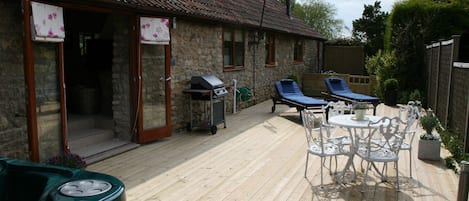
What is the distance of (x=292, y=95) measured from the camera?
1028 cm

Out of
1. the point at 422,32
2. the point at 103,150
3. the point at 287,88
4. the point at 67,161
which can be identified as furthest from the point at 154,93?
the point at 422,32

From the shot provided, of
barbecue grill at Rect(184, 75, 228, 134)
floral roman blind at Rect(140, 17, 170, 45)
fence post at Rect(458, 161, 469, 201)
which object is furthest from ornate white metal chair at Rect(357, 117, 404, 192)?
floral roman blind at Rect(140, 17, 170, 45)

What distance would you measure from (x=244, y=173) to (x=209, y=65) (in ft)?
14.5

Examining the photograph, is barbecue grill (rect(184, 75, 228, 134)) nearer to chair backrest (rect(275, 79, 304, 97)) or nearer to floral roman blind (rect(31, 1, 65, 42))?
chair backrest (rect(275, 79, 304, 97))

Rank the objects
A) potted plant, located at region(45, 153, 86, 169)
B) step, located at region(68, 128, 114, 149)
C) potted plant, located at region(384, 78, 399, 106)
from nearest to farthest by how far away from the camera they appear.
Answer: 1. potted plant, located at region(45, 153, 86, 169)
2. step, located at region(68, 128, 114, 149)
3. potted plant, located at region(384, 78, 399, 106)

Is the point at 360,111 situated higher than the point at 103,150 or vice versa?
the point at 360,111

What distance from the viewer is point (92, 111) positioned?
25.1 feet

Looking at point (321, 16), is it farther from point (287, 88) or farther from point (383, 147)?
point (383, 147)

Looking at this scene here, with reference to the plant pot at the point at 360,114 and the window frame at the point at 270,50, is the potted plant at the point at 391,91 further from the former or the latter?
the plant pot at the point at 360,114

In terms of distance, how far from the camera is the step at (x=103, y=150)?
224 inches

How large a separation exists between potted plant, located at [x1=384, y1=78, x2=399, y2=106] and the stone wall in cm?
368

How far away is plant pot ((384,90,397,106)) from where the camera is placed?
11.6 meters

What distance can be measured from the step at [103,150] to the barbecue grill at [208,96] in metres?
1.60

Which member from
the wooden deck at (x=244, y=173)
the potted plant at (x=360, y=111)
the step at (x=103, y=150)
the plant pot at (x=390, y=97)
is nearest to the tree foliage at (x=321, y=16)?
the plant pot at (x=390, y=97)
